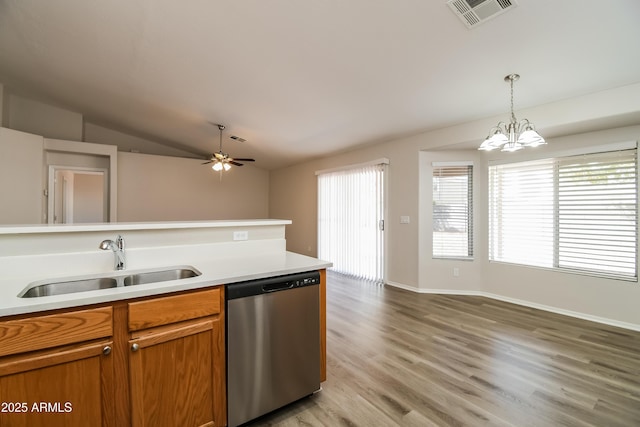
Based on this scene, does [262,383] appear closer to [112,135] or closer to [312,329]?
[312,329]

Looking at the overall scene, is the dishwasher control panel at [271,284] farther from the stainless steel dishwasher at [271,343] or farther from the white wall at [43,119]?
the white wall at [43,119]

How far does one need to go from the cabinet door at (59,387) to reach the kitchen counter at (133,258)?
214mm

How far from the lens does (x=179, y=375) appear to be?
141cm

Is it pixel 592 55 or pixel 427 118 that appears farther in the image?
pixel 427 118

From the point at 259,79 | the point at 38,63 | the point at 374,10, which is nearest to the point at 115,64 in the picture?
the point at 38,63

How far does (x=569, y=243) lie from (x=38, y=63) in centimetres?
747

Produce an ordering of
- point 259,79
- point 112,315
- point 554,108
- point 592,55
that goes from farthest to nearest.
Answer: point 259,79, point 554,108, point 592,55, point 112,315

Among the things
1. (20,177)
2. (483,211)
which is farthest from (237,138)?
(483,211)

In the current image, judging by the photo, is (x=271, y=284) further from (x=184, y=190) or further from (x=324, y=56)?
(x=184, y=190)

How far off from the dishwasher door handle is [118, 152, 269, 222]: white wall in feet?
20.4

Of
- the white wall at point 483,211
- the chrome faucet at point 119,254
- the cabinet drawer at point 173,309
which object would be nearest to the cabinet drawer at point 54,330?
the cabinet drawer at point 173,309

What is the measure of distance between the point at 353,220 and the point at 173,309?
4.26m

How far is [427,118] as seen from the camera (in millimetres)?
3736

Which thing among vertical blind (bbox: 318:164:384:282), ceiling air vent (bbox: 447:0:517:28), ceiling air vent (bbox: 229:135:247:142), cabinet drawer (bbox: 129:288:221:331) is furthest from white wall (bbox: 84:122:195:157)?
ceiling air vent (bbox: 447:0:517:28)
